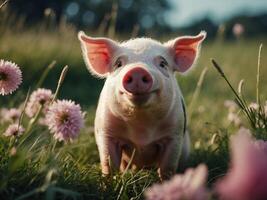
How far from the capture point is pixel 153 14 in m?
44.1

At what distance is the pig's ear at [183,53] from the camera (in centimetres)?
380

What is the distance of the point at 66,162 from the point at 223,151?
122 centimetres

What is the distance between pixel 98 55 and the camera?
374cm

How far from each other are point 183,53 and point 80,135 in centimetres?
154

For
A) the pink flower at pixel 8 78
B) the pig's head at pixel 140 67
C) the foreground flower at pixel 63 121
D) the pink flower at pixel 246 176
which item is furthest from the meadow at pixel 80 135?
the pink flower at pixel 246 176

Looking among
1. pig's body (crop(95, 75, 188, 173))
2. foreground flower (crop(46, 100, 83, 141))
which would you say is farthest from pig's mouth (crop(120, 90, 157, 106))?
foreground flower (crop(46, 100, 83, 141))

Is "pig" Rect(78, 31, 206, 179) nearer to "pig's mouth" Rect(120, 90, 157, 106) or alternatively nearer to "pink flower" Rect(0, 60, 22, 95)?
"pig's mouth" Rect(120, 90, 157, 106)

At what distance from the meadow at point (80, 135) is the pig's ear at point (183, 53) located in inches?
11.6

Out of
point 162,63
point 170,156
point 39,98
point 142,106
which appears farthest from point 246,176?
point 170,156

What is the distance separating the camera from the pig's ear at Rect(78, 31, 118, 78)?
3.69 metres

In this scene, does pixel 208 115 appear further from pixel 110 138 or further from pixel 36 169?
pixel 36 169

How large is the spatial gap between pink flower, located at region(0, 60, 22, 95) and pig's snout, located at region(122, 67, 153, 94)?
1.80 feet

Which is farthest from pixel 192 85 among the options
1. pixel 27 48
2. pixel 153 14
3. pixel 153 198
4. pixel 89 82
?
pixel 153 14

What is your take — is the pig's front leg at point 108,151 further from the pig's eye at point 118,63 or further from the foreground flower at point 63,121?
the foreground flower at point 63,121
